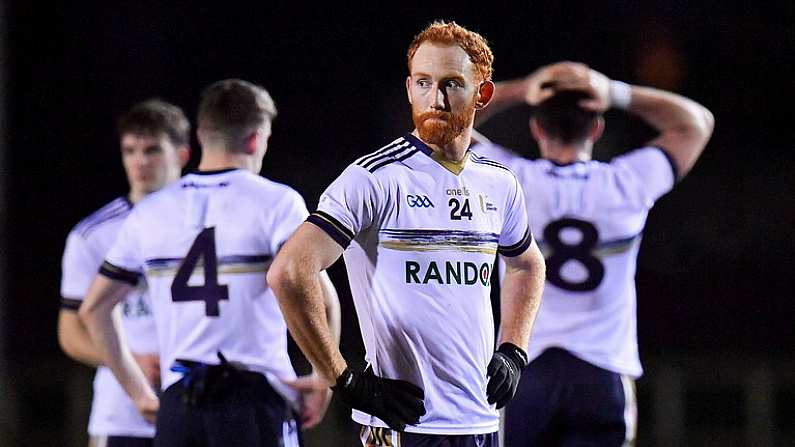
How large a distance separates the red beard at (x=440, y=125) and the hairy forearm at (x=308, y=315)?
22.6 inches

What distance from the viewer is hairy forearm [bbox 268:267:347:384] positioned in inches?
134

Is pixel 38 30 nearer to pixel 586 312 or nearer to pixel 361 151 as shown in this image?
pixel 361 151

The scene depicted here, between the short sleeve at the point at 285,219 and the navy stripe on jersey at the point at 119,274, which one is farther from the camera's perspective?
the navy stripe on jersey at the point at 119,274

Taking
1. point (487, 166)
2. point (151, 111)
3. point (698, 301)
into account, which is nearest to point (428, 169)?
point (487, 166)

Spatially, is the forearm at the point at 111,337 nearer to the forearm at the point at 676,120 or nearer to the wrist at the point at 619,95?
the wrist at the point at 619,95

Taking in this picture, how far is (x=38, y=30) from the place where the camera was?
13.9 meters

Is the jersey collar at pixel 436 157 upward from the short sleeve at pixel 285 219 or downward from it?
upward

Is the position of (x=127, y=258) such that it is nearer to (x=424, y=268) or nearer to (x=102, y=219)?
(x=102, y=219)

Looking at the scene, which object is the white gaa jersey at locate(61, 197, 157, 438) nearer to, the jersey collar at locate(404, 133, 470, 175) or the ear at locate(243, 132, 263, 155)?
the ear at locate(243, 132, 263, 155)

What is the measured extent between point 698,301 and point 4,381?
677 centimetres

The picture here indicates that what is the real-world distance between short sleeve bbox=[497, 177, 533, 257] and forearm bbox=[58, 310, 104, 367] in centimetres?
220

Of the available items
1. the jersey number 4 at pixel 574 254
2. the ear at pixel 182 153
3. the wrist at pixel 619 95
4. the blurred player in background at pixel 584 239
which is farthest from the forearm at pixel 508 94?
the ear at pixel 182 153

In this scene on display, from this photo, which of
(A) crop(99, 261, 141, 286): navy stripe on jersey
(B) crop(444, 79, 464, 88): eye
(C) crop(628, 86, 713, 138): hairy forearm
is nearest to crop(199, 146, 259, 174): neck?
(A) crop(99, 261, 141, 286): navy stripe on jersey

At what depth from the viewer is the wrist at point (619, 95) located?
5.58 meters
